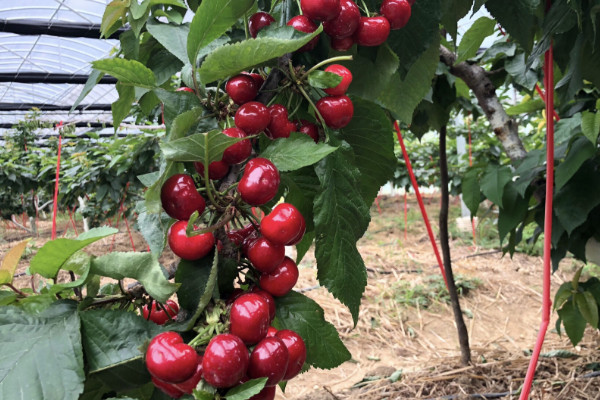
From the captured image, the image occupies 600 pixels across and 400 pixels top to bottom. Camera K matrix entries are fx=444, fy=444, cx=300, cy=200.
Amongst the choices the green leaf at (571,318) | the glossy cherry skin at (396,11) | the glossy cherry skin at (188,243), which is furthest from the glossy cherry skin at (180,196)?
the green leaf at (571,318)

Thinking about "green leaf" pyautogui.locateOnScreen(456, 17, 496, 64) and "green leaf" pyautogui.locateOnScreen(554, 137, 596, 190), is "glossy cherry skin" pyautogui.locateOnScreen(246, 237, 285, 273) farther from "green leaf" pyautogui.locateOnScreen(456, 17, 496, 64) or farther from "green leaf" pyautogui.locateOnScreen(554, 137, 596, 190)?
"green leaf" pyautogui.locateOnScreen(554, 137, 596, 190)

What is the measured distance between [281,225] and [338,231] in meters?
0.07

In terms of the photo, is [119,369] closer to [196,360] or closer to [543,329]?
[196,360]

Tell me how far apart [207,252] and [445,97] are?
1.02 metres

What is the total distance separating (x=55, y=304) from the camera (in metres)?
0.33

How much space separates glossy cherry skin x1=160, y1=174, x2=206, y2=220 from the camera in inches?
12.2

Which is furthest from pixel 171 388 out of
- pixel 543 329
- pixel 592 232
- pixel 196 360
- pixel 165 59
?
pixel 592 232

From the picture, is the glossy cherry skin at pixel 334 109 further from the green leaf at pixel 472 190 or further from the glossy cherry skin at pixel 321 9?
the green leaf at pixel 472 190

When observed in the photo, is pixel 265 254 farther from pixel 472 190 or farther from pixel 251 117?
pixel 472 190

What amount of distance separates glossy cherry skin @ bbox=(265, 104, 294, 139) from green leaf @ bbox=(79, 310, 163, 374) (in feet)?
0.59

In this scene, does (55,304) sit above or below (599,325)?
above

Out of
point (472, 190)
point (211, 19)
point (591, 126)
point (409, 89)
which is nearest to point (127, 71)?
point (211, 19)

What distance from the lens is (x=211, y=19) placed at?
337 millimetres

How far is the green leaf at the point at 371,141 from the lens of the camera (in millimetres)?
442
